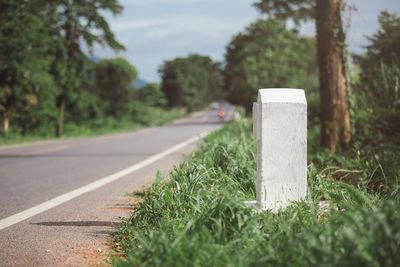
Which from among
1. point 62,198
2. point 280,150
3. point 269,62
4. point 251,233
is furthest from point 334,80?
point 269,62

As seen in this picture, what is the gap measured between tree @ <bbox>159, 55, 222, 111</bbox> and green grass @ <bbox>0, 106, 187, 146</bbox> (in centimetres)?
2693

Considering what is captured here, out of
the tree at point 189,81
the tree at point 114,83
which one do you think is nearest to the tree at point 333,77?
the tree at point 114,83

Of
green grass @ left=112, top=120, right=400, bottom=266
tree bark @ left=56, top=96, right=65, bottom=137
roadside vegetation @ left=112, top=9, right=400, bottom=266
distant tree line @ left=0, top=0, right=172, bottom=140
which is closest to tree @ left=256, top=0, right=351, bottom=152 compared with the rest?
roadside vegetation @ left=112, top=9, right=400, bottom=266

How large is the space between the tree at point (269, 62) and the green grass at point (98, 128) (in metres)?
10.0

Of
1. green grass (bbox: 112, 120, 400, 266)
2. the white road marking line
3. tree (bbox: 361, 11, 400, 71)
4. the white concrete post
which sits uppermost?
tree (bbox: 361, 11, 400, 71)

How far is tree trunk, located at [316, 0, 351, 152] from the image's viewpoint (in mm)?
6766

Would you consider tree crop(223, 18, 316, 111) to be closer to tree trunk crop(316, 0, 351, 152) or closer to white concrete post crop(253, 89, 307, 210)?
tree trunk crop(316, 0, 351, 152)

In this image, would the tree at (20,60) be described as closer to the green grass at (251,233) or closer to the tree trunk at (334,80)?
the tree trunk at (334,80)

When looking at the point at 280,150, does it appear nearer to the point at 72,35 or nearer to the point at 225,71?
the point at 72,35

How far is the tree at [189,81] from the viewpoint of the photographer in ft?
236

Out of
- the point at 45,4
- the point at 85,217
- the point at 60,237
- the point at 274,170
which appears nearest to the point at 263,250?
the point at 274,170

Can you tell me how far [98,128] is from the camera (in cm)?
2747

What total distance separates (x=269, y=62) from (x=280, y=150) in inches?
957

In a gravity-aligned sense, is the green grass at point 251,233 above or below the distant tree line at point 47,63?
below
